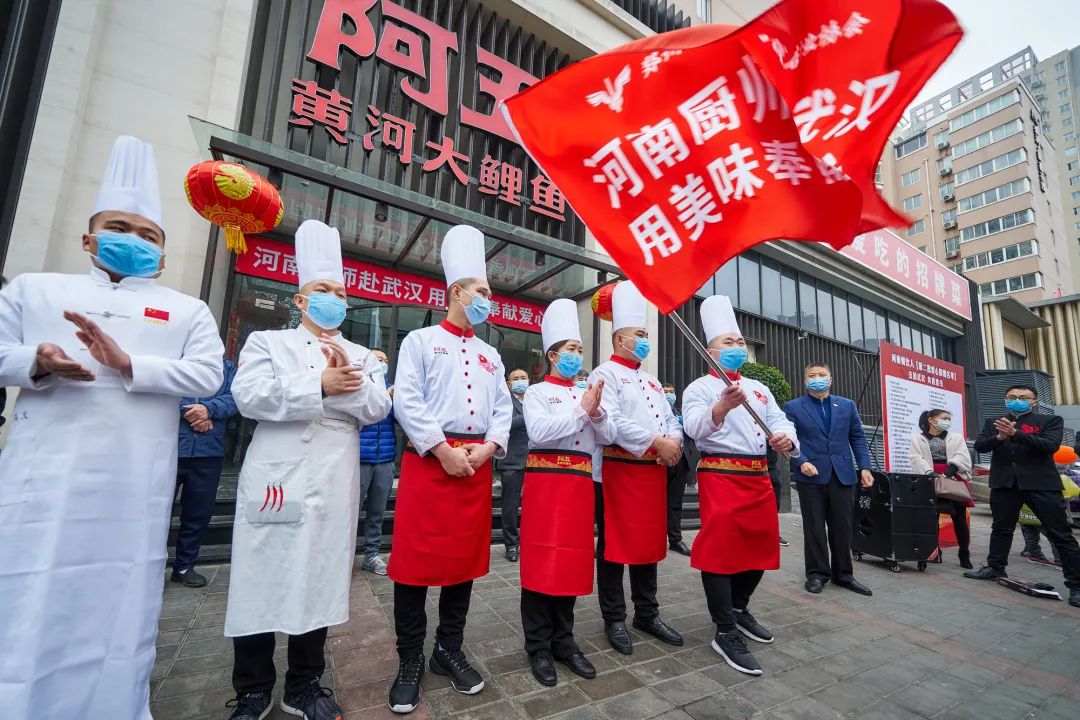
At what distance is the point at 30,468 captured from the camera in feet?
5.61

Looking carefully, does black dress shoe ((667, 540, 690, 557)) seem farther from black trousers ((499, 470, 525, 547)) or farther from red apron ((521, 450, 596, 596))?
red apron ((521, 450, 596, 596))

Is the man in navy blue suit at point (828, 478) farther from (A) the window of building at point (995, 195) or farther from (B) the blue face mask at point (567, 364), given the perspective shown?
(A) the window of building at point (995, 195)

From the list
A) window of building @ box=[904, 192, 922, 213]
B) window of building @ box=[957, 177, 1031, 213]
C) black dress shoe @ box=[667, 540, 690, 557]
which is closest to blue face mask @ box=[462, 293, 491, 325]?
black dress shoe @ box=[667, 540, 690, 557]

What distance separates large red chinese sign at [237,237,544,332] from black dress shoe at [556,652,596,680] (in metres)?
4.09

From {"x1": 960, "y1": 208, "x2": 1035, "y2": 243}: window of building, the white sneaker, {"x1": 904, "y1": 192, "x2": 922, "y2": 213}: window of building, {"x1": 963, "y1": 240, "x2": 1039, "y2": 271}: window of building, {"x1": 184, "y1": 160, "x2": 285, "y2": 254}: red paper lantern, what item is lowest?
the white sneaker

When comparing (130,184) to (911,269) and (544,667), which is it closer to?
(544,667)

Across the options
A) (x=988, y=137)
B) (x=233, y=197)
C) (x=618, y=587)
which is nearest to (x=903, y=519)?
(x=618, y=587)

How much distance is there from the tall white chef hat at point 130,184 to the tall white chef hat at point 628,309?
2.64 metres

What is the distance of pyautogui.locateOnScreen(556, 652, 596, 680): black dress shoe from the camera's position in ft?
8.54

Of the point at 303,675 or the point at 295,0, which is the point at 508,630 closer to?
the point at 303,675

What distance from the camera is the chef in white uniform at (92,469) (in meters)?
1.65

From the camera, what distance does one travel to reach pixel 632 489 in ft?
10.3

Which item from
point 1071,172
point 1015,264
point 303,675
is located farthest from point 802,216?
point 1071,172

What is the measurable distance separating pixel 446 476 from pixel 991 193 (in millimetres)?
48995
